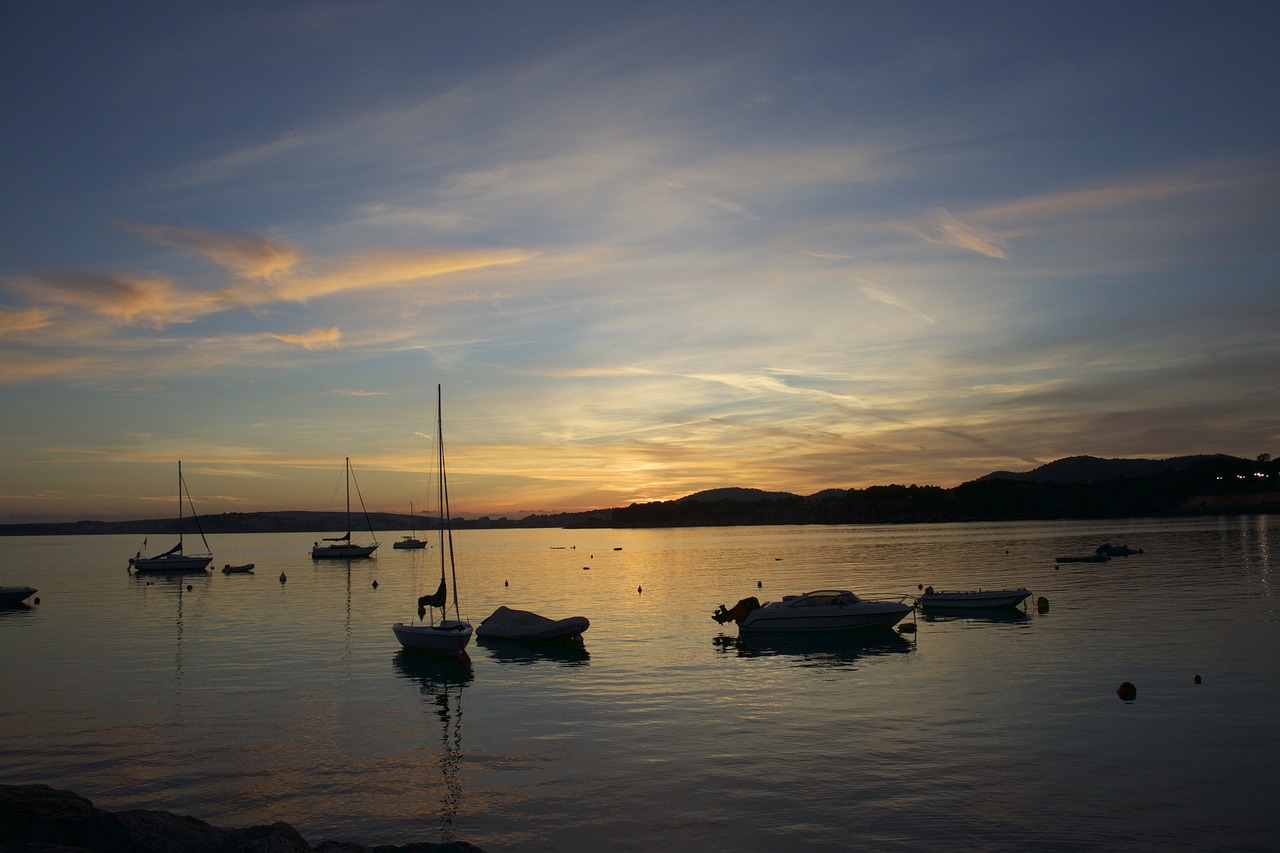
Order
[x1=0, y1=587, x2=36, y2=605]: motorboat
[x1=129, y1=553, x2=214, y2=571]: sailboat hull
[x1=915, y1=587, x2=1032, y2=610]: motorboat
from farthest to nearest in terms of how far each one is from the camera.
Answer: [x1=129, y1=553, x2=214, y2=571]: sailboat hull, [x1=0, y1=587, x2=36, y2=605]: motorboat, [x1=915, y1=587, x2=1032, y2=610]: motorboat

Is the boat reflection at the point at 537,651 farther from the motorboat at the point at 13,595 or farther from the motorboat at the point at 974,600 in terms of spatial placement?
the motorboat at the point at 13,595

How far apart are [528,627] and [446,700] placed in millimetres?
14315

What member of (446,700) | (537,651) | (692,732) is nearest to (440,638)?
(537,651)

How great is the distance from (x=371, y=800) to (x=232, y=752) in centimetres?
691

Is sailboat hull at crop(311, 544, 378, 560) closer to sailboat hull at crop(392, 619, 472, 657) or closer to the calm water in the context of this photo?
the calm water

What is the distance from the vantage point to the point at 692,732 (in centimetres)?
2417

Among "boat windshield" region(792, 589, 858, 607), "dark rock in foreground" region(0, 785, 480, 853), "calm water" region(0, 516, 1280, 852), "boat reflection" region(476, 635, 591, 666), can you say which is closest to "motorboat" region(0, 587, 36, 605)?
"calm water" region(0, 516, 1280, 852)

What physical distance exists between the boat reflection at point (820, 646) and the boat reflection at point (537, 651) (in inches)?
286

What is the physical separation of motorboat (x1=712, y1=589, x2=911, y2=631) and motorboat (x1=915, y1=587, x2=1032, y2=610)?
966cm

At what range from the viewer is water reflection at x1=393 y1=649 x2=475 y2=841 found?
1883 cm

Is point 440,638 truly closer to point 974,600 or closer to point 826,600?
point 826,600

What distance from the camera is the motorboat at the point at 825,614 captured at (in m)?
44.2

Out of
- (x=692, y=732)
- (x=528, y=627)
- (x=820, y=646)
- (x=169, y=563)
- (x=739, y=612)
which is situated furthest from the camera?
(x=169, y=563)

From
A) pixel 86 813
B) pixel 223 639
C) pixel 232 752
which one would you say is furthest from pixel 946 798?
pixel 223 639
